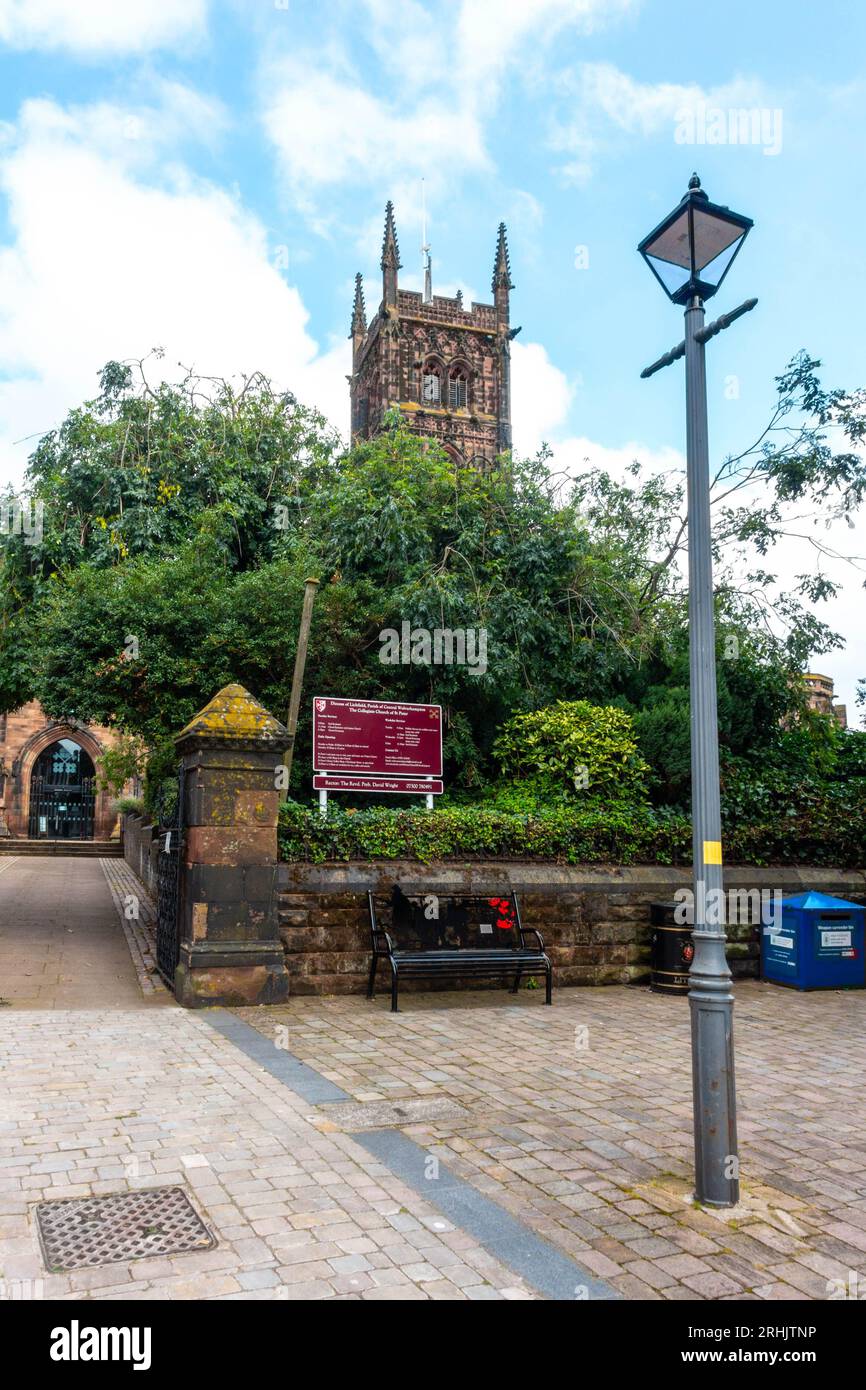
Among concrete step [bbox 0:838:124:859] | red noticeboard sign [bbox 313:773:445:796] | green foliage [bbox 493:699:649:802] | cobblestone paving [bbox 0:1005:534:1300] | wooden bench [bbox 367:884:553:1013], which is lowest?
concrete step [bbox 0:838:124:859]

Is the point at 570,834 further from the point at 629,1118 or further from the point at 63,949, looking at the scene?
the point at 63,949

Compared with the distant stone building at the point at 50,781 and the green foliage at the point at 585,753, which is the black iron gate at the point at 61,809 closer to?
the distant stone building at the point at 50,781

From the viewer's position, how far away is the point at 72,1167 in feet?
15.4

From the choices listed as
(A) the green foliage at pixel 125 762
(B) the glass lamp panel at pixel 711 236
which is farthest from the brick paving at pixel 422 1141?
(A) the green foliage at pixel 125 762

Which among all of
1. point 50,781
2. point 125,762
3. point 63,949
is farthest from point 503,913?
point 50,781

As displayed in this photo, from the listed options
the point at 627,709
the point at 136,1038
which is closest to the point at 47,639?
the point at 136,1038

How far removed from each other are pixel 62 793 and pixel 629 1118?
3563 cm

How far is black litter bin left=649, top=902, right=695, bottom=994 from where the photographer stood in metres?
10.5

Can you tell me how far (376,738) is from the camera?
11555mm

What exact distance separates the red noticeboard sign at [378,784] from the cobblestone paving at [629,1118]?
101 inches

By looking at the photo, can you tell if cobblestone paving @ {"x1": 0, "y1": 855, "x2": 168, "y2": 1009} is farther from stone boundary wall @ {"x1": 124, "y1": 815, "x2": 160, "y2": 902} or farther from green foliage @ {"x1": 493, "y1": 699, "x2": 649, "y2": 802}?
green foliage @ {"x1": 493, "y1": 699, "x2": 649, "y2": 802}

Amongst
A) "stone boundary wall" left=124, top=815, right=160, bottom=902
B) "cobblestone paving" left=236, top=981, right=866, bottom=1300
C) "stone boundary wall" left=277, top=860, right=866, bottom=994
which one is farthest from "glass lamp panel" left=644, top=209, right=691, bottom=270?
"stone boundary wall" left=124, top=815, right=160, bottom=902

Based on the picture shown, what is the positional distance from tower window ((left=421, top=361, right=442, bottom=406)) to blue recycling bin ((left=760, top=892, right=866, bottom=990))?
4551cm

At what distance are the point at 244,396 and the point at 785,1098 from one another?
15.4m
